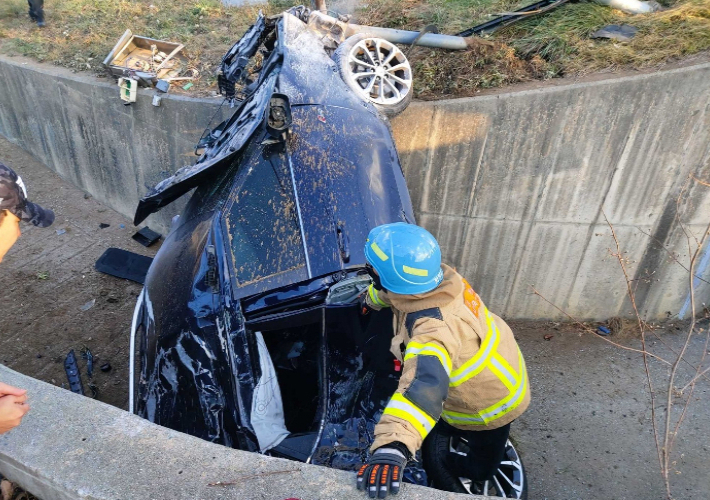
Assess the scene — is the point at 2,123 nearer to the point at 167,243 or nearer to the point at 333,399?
the point at 167,243

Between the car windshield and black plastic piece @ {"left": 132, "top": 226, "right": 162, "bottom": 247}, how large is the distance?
419 centimetres

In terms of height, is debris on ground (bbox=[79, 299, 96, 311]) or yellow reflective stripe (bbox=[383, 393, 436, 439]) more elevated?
yellow reflective stripe (bbox=[383, 393, 436, 439])

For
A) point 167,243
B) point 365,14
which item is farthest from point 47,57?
point 167,243

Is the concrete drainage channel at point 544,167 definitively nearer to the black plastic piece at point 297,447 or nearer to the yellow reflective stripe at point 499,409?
the yellow reflective stripe at point 499,409

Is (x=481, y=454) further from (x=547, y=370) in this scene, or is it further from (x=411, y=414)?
(x=547, y=370)

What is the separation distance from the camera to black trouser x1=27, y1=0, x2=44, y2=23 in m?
8.51

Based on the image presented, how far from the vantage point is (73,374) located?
473 cm

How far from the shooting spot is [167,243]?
379cm

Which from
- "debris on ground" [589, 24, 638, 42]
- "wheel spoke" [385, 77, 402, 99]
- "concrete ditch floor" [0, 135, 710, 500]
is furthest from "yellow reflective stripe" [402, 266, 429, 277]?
"debris on ground" [589, 24, 638, 42]

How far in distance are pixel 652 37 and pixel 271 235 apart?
163 inches

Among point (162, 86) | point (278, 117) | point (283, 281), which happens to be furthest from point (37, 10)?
point (283, 281)

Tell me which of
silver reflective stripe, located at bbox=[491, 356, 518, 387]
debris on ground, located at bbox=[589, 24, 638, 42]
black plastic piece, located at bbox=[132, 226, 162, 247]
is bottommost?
black plastic piece, located at bbox=[132, 226, 162, 247]

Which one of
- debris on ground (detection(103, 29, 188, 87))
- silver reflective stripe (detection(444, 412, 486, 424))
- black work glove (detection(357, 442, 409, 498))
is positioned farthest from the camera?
debris on ground (detection(103, 29, 188, 87))

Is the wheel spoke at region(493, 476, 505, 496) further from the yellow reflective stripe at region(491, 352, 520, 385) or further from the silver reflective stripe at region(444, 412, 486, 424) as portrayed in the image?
the yellow reflective stripe at region(491, 352, 520, 385)
